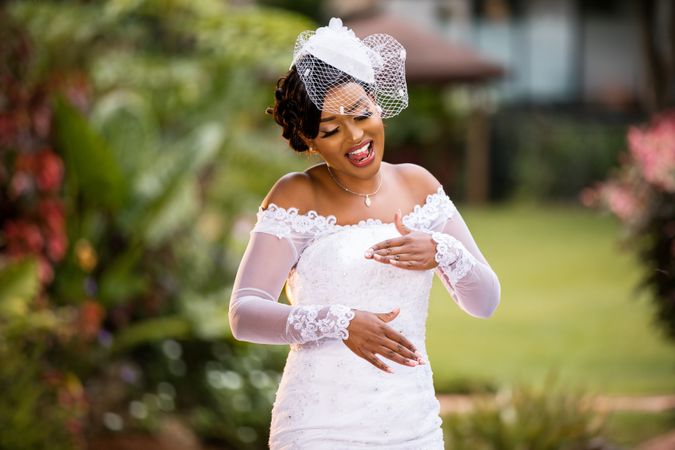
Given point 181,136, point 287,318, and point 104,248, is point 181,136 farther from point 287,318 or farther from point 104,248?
point 287,318

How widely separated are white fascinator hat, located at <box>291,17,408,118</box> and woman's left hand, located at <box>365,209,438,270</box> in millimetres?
316

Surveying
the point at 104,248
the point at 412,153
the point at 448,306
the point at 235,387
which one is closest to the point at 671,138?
the point at 235,387

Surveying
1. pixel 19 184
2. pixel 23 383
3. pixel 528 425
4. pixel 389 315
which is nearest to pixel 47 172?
pixel 19 184

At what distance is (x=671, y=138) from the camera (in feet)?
24.5

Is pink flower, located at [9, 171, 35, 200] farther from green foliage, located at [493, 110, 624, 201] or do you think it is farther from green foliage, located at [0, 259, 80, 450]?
green foliage, located at [493, 110, 624, 201]

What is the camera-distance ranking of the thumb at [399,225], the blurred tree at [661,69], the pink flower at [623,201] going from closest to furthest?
the thumb at [399,225] → the pink flower at [623,201] → the blurred tree at [661,69]

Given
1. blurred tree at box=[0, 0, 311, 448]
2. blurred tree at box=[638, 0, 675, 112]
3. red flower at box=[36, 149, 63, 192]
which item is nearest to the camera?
red flower at box=[36, 149, 63, 192]

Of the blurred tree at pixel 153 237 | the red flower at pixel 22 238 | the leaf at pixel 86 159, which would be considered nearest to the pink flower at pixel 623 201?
the blurred tree at pixel 153 237

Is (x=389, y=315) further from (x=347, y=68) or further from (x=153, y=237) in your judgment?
(x=153, y=237)

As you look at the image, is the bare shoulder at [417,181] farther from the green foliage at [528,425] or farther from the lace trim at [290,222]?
the green foliage at [528,425]

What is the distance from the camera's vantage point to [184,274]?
8750 millimetres

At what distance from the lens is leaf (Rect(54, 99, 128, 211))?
7.65m

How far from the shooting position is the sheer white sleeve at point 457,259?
9.99 ft

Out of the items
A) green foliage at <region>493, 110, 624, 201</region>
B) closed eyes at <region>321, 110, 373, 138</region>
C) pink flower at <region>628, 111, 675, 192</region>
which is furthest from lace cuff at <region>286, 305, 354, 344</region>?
green foliage at <region>493, 110, 624, 201</region>
